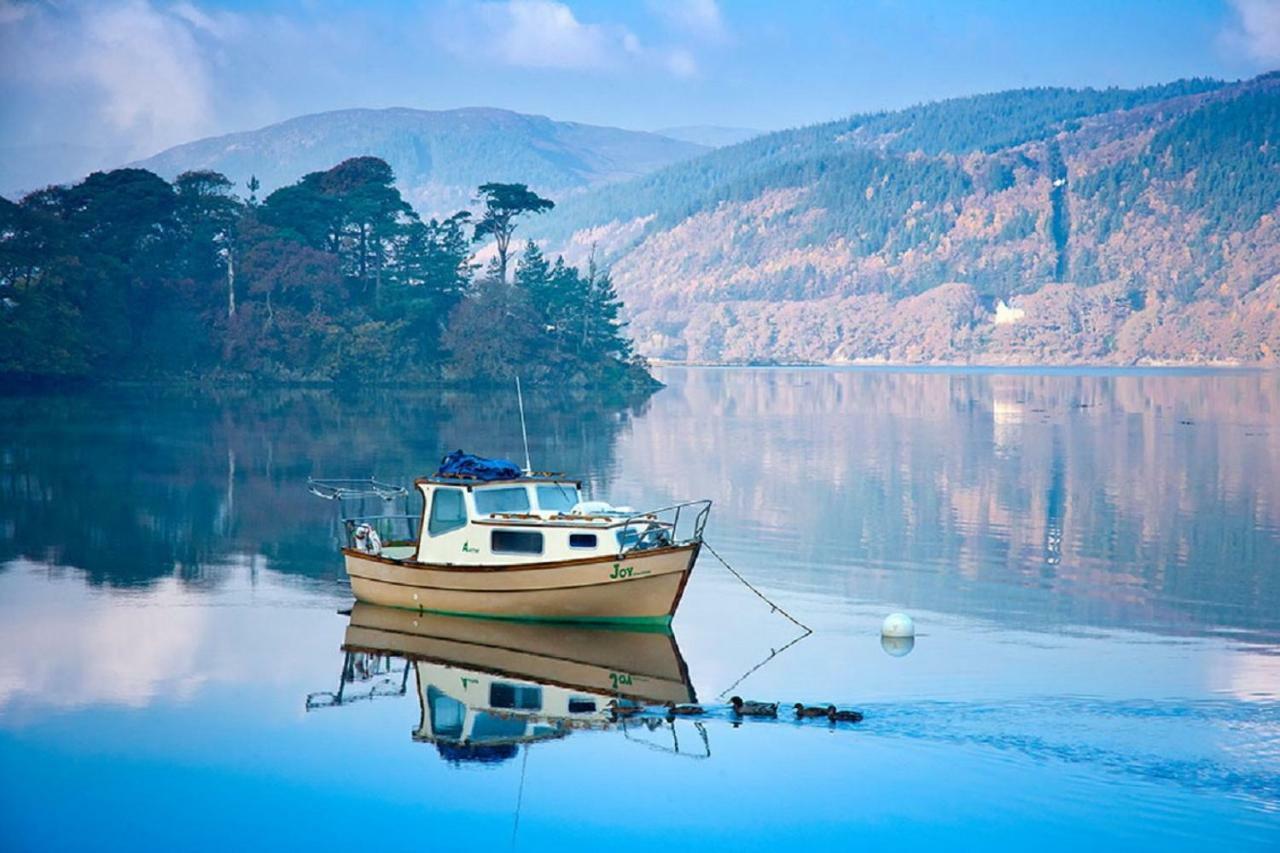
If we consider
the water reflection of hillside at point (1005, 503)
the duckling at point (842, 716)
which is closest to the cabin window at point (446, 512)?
the water reflection of hillside at point (1005, 503)

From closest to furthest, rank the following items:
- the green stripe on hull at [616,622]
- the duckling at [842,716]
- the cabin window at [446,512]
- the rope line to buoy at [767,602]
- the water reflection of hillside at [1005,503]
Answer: the duckling at [842,716] → the green stripe on hull at [616,622] → the cabin window at [446,512] → the rope line to buoy at [767,602] → the water reflection of hillside at [1005,503]

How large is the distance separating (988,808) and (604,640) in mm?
9972

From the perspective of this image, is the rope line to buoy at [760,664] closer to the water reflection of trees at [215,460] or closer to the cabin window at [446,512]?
the cabin window at [446,512]

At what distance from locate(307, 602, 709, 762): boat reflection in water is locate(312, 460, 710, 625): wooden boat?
0.43m

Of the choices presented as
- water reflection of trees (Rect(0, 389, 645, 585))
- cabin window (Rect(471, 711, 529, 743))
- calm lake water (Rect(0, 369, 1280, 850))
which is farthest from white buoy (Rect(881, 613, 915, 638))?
water reflection of trees (Rect(0, 389, 645, 585))

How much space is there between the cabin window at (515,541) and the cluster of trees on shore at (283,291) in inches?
3027

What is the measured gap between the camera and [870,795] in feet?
62.7

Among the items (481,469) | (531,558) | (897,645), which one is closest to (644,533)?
(531,558)

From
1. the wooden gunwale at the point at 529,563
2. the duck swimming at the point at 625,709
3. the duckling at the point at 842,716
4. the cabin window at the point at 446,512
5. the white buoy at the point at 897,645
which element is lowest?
the duck swimming at the point at 625,709

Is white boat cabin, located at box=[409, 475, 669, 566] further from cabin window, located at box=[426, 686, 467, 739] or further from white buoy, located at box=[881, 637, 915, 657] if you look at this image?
white buoy, located at box=[881, 637, 915, 657]

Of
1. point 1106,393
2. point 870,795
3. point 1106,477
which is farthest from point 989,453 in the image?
point 1106,393

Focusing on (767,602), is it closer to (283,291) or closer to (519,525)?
(519,525)

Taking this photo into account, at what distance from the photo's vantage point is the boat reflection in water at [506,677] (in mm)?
21922

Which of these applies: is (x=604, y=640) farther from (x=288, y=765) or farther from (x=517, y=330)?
(x=517, y=330)
